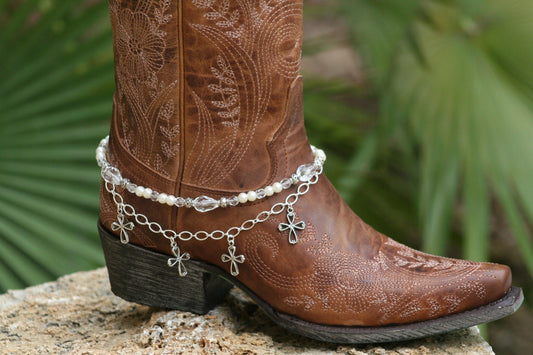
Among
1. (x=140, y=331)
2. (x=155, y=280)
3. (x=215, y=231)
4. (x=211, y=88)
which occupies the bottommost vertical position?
(x=140, y=331)

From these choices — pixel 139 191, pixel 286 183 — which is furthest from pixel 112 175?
pixel 286 183

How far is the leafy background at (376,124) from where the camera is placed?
1505 mm

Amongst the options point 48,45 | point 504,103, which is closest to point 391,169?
point 504,103

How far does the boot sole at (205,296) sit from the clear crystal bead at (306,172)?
21cm

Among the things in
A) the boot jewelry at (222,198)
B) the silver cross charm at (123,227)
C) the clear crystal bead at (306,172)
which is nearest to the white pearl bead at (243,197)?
the boot jewelry at (222,198)

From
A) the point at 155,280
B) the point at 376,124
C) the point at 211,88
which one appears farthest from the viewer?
the point at 376,124

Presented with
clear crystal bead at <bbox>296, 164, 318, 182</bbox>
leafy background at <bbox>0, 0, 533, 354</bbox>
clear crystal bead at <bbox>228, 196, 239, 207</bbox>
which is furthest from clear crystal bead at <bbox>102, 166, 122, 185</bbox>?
leafy background at <bbox>0, 0, 533, 354</bbox>

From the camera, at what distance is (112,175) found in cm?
107

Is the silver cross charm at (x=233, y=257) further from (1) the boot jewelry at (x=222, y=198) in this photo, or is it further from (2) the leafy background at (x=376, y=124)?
(2) the leafy background at (x=376, y=124)

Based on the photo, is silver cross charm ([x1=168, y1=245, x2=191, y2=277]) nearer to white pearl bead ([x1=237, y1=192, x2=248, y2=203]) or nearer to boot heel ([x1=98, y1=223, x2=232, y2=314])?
boot heel ([x1=98, y1=223, x2=232, y2=314])

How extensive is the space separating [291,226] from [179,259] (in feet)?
0.67

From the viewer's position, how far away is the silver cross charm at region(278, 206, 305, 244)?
100cm

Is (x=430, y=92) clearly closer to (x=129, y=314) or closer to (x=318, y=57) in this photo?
(x=129, y=314)

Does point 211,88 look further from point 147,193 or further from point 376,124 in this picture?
point 376,124
